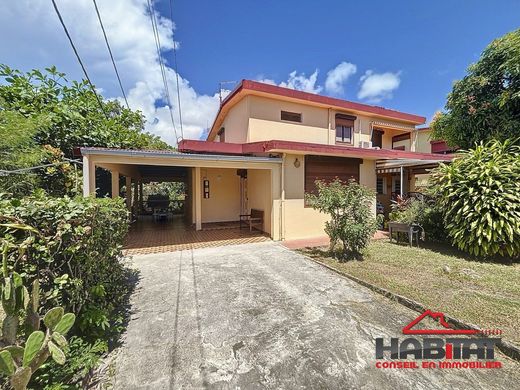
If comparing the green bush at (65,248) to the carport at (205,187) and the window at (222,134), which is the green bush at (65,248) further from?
the window at (222,134)

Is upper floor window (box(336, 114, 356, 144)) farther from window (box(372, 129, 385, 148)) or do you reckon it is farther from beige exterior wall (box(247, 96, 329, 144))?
window (box(372, 129, 385, 148))

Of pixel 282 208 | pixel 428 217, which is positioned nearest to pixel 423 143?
pixel 428 217

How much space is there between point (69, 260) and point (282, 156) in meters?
7.61

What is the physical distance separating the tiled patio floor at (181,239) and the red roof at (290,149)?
12.6 feet

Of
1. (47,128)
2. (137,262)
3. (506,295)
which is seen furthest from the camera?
(47,128)

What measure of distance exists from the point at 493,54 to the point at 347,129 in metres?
6.69

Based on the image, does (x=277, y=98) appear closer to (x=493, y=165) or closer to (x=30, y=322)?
(x=493, y=165)

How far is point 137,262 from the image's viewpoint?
6.86 m

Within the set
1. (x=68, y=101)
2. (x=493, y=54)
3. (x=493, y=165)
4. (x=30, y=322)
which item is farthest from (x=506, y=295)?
(x=68, y=101)

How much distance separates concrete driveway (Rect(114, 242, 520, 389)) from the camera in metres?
2.63

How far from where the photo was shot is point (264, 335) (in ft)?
11.3

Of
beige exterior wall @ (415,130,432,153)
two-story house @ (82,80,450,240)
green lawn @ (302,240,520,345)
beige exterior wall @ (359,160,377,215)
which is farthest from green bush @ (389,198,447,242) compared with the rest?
beige exterior wall @ (415,130,432,153)

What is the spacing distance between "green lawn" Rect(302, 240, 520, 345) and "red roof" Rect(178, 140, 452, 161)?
399 cm

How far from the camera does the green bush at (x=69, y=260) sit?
2.56 m
